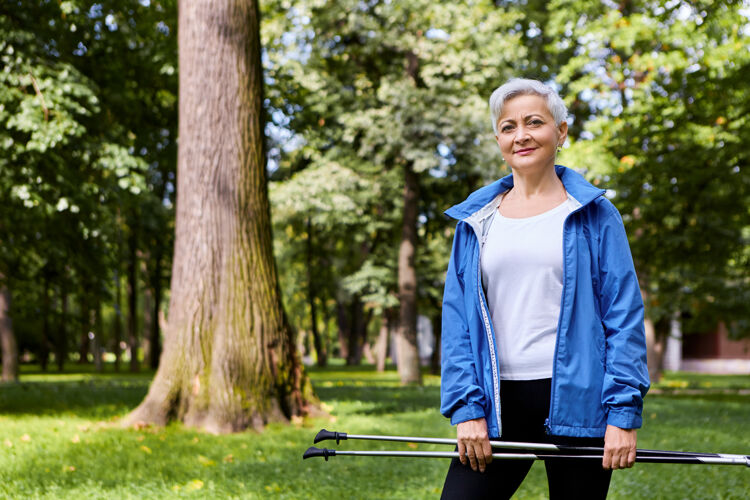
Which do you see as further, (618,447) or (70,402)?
(70,402)

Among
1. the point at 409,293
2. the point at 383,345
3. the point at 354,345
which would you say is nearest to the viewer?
the point at 409,293

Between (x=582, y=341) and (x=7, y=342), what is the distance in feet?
75.1

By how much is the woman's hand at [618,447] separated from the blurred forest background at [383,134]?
888cm

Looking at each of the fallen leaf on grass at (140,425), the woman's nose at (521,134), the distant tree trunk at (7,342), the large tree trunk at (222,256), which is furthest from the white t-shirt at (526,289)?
the distant tree trunk at (7,342)

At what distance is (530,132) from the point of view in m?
2.49

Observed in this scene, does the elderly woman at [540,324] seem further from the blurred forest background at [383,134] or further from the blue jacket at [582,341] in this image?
the blurred forest background at [383,134]

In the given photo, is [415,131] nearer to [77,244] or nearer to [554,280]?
[77,244]

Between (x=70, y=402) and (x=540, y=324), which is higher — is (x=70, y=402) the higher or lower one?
the lower one

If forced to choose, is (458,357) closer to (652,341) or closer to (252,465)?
(252,465)

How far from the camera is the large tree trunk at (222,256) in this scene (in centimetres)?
814

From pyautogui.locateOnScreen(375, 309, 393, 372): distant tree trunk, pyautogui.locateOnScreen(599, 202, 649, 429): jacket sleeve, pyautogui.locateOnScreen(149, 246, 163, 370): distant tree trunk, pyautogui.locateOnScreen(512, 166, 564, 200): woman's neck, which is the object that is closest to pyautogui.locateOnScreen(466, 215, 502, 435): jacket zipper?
pyautogui.locateOnScreen(512, 166, 564, 200): woman's neck

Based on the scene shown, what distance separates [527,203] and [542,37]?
23314 mm

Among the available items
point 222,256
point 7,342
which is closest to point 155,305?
point 7,342

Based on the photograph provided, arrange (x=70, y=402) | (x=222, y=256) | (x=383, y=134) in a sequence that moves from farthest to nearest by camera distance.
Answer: (x=383, y=134) < (x=70, y=402) < (x=222, y=256)
